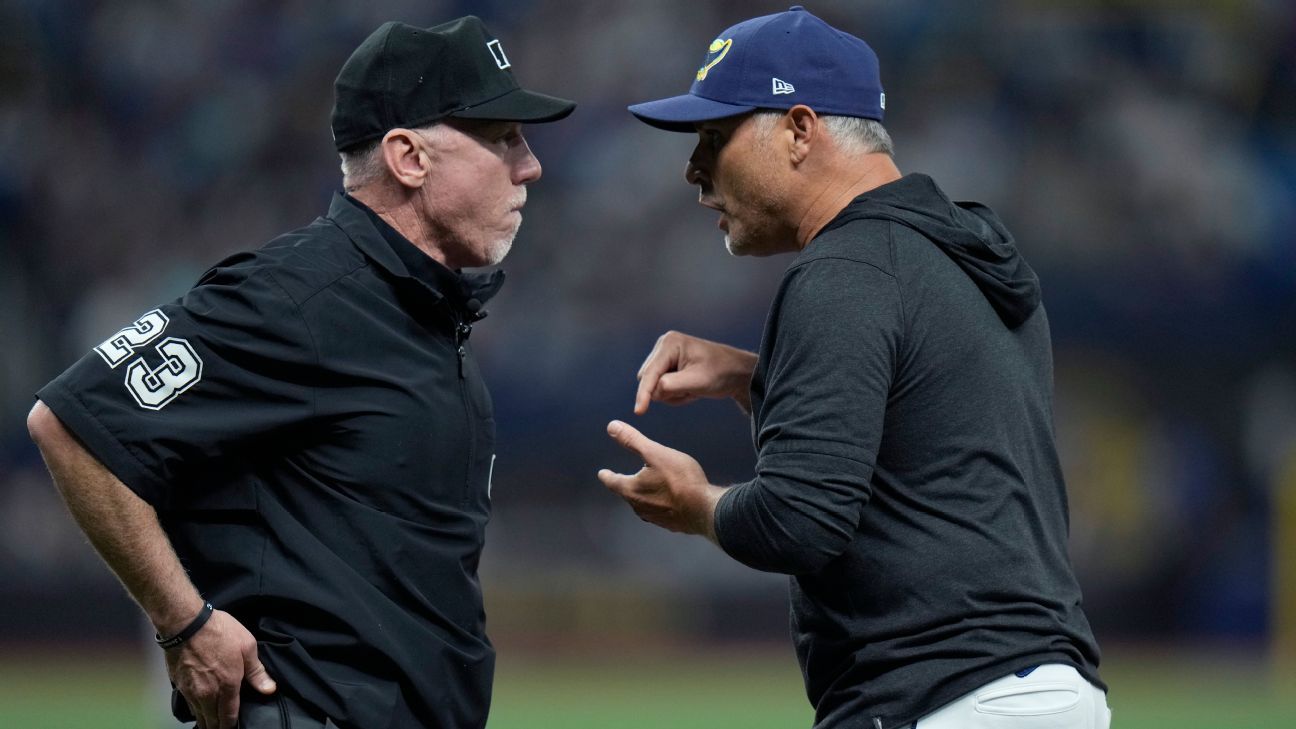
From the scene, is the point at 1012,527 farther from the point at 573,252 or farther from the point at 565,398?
the point at 573,252

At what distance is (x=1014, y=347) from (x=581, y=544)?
25.2ft

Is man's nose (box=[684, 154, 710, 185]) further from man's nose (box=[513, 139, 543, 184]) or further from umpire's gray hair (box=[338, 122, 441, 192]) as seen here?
umpire's gray hair (box=[338, 122, 441, 192])

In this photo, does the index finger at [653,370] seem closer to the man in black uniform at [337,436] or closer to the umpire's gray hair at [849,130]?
the man in black uniform at [337,436]

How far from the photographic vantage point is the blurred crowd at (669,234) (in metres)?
10.3

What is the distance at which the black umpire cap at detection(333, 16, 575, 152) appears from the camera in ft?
10.6

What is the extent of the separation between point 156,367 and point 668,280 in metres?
9.06

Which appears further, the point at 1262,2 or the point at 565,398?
the point at 1262,2

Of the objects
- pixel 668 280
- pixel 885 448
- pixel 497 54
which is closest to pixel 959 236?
pixel 885 448

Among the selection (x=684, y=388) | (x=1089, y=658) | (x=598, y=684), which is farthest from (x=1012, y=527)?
(x=598, y=684)

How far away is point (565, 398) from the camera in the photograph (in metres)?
10.7

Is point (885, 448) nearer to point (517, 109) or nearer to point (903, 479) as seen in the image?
point (903, 479)

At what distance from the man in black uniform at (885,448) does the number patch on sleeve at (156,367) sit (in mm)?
831

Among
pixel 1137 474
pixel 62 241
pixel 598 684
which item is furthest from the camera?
pixel 62 241

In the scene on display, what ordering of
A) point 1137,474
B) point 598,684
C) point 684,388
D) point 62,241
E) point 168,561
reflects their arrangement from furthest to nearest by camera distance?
point 62,241
point 1137,474
point 598,684
point 684,388
point 168,561
